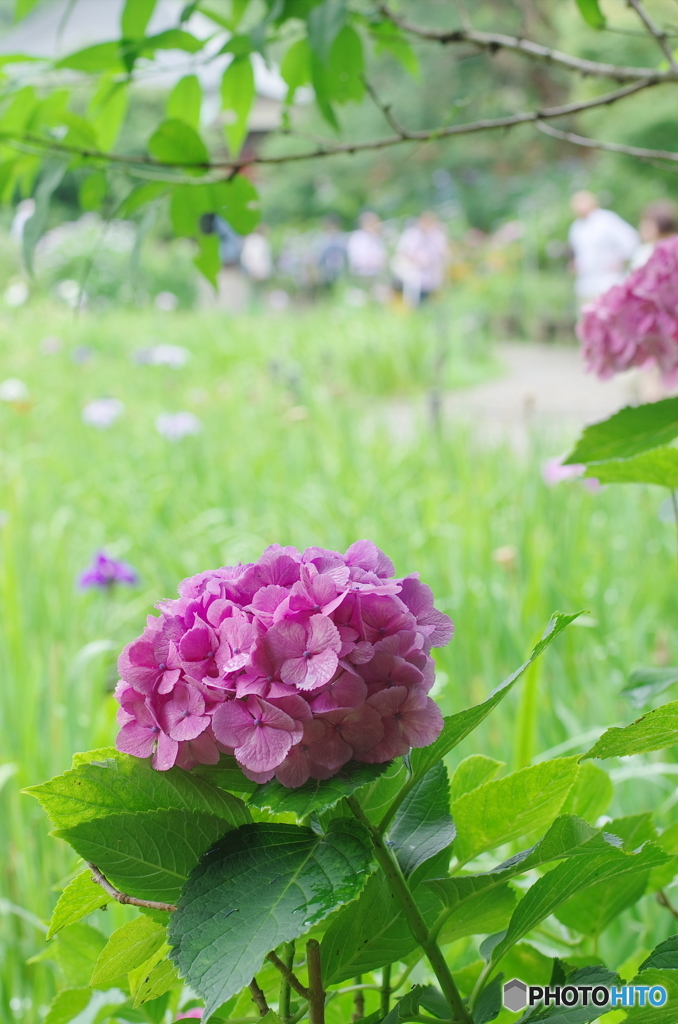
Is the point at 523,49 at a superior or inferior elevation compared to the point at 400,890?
superior

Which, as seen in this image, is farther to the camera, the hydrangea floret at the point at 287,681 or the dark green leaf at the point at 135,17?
the dark green leaf at the point at 135,17

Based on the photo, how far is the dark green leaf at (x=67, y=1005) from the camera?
0.56m

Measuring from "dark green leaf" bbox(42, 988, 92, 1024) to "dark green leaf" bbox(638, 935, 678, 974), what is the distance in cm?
33

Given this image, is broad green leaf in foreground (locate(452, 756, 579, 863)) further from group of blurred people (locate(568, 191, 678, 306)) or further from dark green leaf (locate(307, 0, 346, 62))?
group of blurred people (locate(568, 191, 678, 306))

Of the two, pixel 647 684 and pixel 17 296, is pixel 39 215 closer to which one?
pixel 647 684

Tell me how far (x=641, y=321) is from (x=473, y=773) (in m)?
0.59

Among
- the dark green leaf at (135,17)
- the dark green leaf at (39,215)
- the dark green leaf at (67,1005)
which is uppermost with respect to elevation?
the dark green leaf at (135,17)

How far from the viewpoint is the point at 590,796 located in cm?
60

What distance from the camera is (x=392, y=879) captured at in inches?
16.5

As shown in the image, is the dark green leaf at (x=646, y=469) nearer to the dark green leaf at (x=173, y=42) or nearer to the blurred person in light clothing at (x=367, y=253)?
the dark green leaf at (x=173, y=42)

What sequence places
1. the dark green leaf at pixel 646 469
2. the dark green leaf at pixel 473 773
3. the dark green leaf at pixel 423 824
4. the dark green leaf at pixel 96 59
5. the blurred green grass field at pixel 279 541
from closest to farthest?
the dark green leaf at pixel 423 824 → the dark green leaf at pixel 473 773 → the dark green leaf at pixel 646 469 → the dark green leaf at pixel 96 59 → the blurred green grass field at pixel 279 541

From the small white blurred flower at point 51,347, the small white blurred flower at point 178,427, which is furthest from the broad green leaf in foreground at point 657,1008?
the small white blurred flower at point 51,347

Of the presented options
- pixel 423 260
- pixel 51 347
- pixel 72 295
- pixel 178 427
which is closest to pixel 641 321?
pixel 178 427

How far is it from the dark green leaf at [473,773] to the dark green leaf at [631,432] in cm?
27
